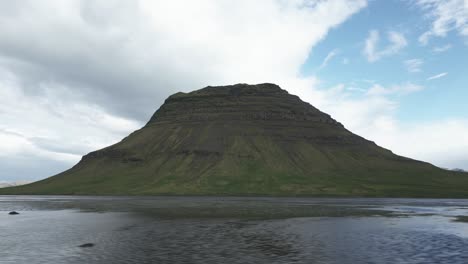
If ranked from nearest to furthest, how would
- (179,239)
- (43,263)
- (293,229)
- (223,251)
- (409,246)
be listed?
(43,263) < (223,251) < (409,246) < (179,239) < (293,229)

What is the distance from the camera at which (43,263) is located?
37000 mm

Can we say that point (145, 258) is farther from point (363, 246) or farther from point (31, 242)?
point (363, 246)

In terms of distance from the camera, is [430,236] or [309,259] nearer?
[309,259]

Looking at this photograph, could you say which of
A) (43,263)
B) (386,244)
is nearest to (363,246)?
(386,244)

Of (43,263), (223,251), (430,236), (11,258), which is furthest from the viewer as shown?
(430,236)

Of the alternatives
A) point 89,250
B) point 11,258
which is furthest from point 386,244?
point 11,258

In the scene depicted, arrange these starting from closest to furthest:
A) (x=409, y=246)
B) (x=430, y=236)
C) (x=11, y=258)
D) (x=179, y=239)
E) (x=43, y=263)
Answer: (x=43, y=263)
(x=11, y=258)
(x=409, y=246)
(x=179, y=239)
(x=430, y=236)

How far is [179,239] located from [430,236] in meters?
32.2

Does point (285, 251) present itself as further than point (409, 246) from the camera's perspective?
No

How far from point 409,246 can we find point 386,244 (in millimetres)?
2588

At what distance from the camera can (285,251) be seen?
145ft

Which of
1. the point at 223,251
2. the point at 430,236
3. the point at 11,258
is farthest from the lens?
the point at 430,236

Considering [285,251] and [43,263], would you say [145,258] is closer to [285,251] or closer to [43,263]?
[43,263]

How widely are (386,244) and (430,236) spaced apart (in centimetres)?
1089
